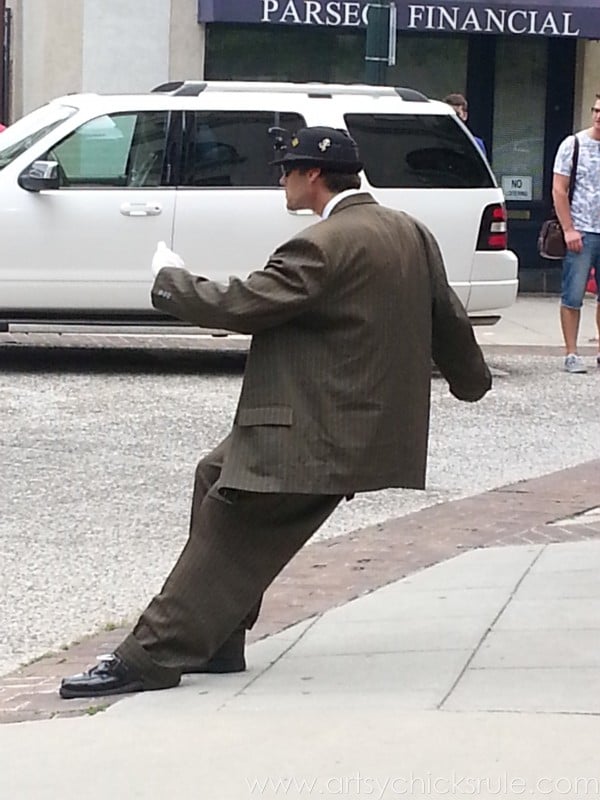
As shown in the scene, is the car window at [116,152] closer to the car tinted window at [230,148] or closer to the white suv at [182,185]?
the white suv at [182,185]

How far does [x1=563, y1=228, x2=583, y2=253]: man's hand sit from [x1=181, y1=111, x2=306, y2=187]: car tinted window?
2.17 meters

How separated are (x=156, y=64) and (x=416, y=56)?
9.00 ft

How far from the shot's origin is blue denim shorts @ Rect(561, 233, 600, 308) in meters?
12.5

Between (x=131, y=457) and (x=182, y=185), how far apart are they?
10.1 feet

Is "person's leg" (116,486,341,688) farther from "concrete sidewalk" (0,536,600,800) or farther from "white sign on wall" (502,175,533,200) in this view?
"white sign on wall" (502,175,533,200)

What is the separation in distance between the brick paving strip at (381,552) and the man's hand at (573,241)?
3373 mm

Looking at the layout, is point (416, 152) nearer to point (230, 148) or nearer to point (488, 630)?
point (230, 148)

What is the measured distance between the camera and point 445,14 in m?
16.8

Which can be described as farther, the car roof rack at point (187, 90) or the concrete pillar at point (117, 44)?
the concrete pillar at point (117, 44)

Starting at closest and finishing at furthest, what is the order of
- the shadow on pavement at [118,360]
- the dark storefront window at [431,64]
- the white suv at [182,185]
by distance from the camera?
the white suv at [182,185]
the shadow on pavement at [118,360]
the dark storefront window at [431,64]

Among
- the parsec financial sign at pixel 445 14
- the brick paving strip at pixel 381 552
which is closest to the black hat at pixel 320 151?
the brick paving strip at pixel 381 552

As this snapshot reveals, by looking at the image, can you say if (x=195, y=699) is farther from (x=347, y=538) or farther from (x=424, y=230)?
(x=347, y=538)

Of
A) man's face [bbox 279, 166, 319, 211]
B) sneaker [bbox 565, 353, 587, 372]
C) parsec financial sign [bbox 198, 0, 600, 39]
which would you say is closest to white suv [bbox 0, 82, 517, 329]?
sneaker [bbox 565, 353, 587, 372]

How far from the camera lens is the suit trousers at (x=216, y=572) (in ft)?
17.3
